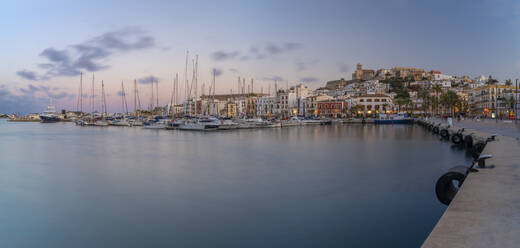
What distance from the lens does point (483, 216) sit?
5.40 meters

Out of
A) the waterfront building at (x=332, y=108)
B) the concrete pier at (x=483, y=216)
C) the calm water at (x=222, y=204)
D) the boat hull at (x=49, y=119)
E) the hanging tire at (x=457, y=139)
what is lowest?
the calm water at (x=222, y=204)

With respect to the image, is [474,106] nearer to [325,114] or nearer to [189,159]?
[325,114]

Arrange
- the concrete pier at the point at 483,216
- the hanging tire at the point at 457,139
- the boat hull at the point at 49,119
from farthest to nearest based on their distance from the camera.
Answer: the boat hull at the point at 49,119
the hanging tire at the point at 457,139
the concrete pier at the point at 483,216

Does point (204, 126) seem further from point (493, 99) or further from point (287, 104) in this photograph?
point (493, 99)

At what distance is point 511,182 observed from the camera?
25.7 ft

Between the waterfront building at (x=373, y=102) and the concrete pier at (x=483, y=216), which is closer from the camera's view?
the concrete pier at (x=483, y=216)

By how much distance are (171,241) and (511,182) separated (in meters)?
8.44

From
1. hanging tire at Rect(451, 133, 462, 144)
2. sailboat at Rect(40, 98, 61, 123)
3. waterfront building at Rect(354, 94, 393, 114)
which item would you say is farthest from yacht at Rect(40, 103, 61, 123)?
hanging tire at Rect(451, 133, 462, 144)

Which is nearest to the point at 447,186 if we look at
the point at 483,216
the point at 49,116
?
the point at 483,216

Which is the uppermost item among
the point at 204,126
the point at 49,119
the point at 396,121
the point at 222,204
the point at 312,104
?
Answer: the point at 312,104

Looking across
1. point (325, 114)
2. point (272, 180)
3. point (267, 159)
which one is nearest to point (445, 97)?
point (325, 114)

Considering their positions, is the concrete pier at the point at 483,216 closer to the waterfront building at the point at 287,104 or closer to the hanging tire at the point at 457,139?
the hanging tire at the point at 457,139

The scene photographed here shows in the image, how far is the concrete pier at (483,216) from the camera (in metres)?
4.38

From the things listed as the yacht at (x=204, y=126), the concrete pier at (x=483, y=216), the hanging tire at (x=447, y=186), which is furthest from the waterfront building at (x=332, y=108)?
the concrete pier at (x=483, y=216)
